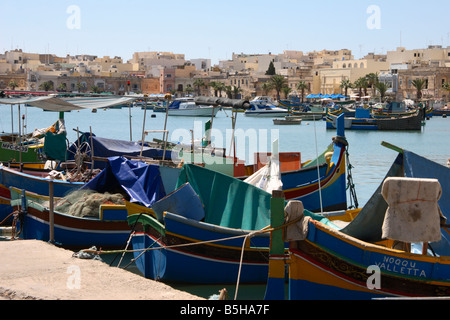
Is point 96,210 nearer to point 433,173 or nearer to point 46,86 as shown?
point 433,173

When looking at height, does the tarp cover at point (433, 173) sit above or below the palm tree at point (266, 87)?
below

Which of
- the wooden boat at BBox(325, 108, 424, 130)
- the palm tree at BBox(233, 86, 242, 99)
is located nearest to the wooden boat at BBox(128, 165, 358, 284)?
the wooden boat at BBox(325, 108, 424, 130)

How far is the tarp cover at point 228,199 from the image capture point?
9.87 meters

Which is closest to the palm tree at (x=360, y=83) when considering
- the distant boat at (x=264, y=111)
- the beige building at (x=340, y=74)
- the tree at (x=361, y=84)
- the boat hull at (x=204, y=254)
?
the tree at (x=361, y=84)

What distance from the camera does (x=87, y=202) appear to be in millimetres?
12430

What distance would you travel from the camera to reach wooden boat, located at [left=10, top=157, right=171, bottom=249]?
11977mm

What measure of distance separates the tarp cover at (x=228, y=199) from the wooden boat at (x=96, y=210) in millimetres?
1491

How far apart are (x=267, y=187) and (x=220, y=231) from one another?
273 centimetres

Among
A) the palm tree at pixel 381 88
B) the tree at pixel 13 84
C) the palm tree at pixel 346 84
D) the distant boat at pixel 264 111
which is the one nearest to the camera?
the distant boat at pixel 264 111

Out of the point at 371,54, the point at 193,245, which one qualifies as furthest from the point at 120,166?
the point at 371,54

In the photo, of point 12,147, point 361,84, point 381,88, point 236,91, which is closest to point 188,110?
point 236,91

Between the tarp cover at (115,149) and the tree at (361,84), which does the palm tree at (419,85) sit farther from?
the tarp cover at (115,149)
